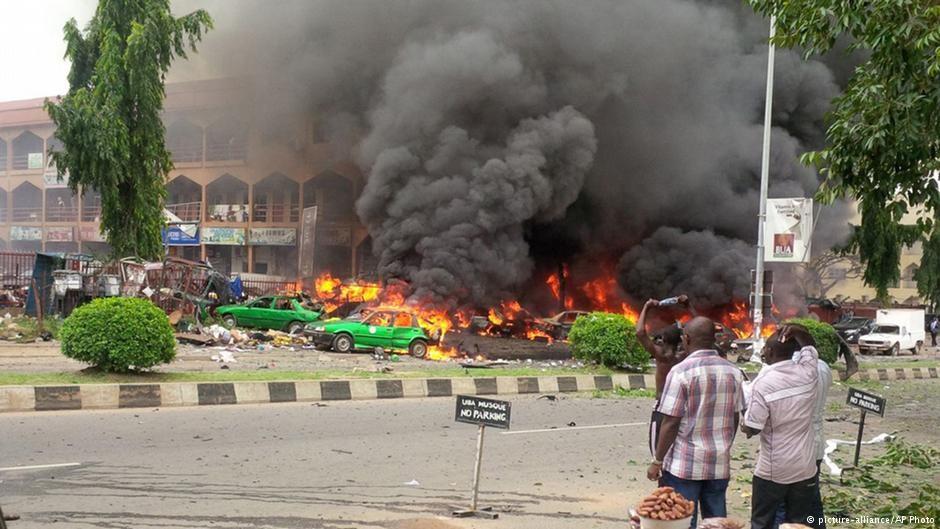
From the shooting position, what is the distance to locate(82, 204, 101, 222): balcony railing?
136ft

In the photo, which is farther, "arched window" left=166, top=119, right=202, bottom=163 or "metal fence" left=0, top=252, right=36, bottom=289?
"arched window" left=166, top=119, right=202, bottom=163

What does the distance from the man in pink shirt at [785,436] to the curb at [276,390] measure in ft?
24.3

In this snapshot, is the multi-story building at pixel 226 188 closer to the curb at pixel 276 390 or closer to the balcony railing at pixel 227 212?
the balcony railing at pixel 227 212

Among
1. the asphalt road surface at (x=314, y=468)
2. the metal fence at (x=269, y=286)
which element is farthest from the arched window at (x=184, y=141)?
the asphalt road surface at (x=314, y=468)

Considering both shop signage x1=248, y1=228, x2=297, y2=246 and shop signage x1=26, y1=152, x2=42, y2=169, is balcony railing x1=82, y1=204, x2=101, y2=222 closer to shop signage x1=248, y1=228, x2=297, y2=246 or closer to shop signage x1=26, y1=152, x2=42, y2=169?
shop signage x1=26, y1=152, x2=42, y2=169

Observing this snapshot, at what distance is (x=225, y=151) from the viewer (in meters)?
38.6

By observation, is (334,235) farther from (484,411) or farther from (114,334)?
(484,411)

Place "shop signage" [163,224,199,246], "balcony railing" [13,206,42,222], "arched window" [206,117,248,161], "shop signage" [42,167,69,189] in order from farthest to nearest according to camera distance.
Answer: "balcony railing" [13,206,42,222] → "shop signage" [42,167,69,189] → "arched window" [206,117,248,161] → "shop signage" [163,224,199,246]

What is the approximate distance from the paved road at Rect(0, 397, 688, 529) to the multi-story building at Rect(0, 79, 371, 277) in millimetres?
24640

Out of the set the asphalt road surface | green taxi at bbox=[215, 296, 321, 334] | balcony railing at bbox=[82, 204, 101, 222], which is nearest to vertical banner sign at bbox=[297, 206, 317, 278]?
green taxi at bbox=[215, 296, 321, 334]

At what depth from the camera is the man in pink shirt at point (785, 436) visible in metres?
4.03

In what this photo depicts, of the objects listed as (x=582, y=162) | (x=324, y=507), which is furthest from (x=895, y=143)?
(x=582, y=162)

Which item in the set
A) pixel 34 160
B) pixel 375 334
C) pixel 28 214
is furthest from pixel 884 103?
pixel 28 214

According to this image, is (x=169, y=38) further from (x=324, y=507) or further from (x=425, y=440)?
(x=324, y=507)
